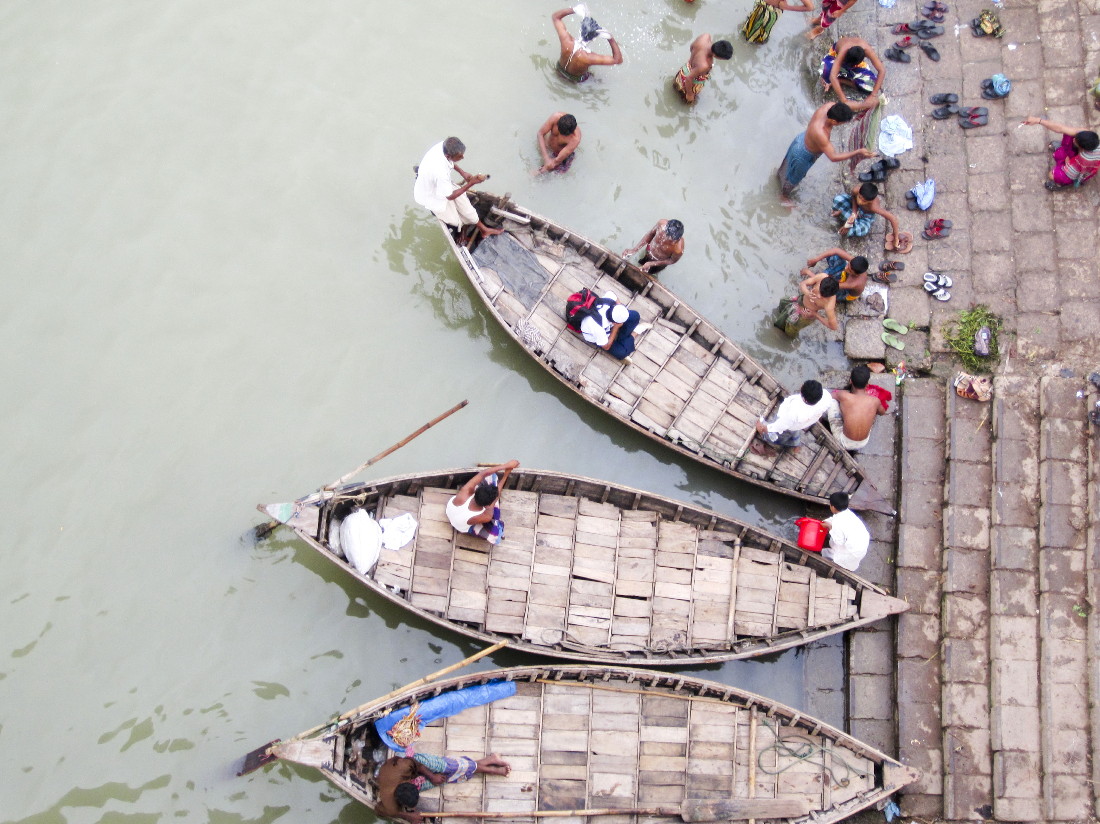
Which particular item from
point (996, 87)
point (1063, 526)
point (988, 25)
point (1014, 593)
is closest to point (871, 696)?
point (1014, 593)

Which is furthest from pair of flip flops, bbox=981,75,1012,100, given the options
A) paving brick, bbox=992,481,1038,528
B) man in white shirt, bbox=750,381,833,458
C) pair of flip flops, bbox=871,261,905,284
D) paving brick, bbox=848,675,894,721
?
paving brick, bbox=848,675,894,721

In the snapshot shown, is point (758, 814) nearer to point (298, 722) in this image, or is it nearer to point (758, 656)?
point (758, 656)

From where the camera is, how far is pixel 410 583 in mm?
8625

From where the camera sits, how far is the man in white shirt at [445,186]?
28.9 feet

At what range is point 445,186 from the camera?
9008mm

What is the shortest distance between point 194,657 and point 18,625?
1.71 metres

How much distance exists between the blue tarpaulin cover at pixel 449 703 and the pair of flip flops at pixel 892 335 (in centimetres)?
559

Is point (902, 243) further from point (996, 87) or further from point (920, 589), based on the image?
point (920, 589)

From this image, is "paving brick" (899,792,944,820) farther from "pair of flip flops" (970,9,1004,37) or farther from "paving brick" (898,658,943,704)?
→ "pair of flip flops" (970,9,1004,37)

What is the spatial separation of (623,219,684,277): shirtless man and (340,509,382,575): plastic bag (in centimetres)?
394

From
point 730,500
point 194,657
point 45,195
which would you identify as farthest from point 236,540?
point 730,500

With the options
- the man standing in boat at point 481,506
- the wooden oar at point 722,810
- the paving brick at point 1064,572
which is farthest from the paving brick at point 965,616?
the man standing in boat at point 481,506

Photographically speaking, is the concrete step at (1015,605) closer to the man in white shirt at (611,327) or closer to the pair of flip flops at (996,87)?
the pair of flip flops at (996,87)

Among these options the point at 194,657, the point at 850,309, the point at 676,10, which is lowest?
the point at 194,657
